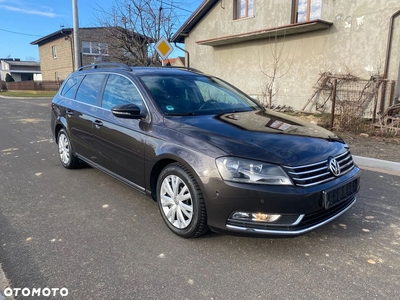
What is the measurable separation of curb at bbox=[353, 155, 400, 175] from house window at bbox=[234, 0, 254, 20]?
31.7ft

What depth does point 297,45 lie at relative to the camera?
12016 millimetres

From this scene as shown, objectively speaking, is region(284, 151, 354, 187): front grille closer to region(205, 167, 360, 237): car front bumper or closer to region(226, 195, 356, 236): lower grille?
region(205, 167, 360, 237): car front bumper

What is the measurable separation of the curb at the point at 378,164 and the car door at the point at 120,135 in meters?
4.32

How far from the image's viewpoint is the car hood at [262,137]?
2.76 meters

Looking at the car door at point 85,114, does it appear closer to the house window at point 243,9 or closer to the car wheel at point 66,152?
the car wheel at point 66,152

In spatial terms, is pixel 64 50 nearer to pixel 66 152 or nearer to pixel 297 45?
pixel 297 45

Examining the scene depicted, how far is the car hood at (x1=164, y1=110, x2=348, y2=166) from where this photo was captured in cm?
276

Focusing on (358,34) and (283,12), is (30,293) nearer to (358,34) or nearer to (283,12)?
(358,34)

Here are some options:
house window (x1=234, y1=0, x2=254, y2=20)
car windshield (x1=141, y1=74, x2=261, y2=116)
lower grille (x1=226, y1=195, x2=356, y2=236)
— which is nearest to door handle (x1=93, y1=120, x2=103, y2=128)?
car windshield (x1=141, y1=74, x2=261, y2=116)

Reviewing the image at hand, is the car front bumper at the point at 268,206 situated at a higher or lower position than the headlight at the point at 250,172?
lower

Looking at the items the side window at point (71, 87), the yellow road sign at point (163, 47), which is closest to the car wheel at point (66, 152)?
the side window at point (71, 87)

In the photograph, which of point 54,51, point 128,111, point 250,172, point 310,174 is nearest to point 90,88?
point 128,111

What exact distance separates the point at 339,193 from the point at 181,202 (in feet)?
4.80

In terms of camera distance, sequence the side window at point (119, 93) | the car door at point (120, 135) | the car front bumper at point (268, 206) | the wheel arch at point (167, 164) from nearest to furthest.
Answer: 1. the car front bumper at point (268, 206)
2. the wheel arch at point (167, 164)
3. the car door at point (120, 135)
4. the side window at point (119, 93)
